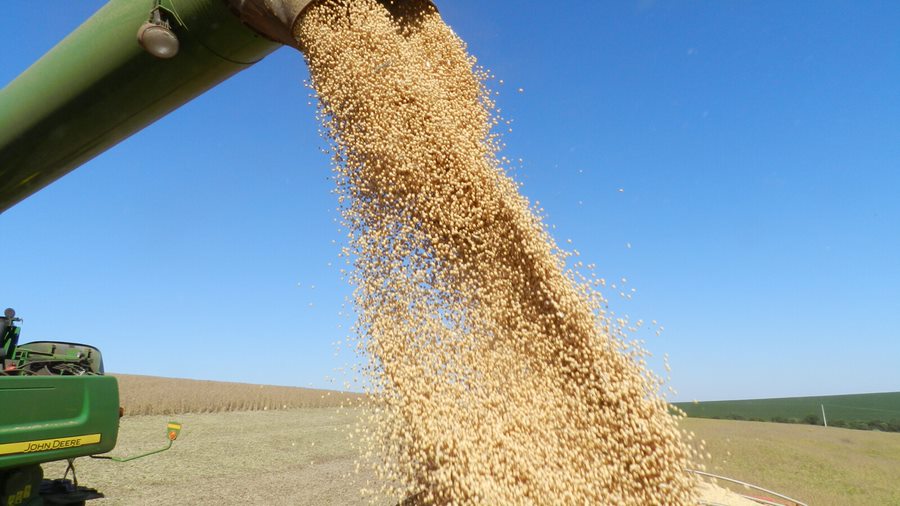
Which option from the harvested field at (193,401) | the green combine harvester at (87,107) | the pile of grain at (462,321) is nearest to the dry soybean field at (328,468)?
the pile of grain at (462,321)

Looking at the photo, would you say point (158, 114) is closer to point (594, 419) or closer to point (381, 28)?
point (381, 28)

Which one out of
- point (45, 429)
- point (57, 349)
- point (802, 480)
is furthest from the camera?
point (802, 480)

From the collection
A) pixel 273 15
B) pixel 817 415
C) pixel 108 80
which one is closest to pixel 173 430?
pixel 108 80

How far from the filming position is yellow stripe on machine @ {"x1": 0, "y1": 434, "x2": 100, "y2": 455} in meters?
2.37

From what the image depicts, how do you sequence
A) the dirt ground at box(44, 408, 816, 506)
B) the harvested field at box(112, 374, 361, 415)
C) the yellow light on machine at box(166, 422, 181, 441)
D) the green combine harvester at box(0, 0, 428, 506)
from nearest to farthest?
the green combine harvester at box(0, 0, 428, 506), the yellow light on machine at box(166, 422, 181, 441), the dirt ground at box(44, 408, 816, 506), the harvested field at box(112, 374, 361, 415)

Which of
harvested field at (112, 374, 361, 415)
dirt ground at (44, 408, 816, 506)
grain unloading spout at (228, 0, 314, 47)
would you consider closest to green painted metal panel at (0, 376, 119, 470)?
dirt ground at (44, 408, 816, 506)

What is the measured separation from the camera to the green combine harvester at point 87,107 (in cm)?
249

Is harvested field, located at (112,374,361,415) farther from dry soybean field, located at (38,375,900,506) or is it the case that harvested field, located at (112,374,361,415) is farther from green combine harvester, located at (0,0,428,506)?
green combine harvester, located at (0,0,428,506)

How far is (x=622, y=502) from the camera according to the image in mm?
2346

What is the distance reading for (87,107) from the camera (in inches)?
104

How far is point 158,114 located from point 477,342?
7.30 ft

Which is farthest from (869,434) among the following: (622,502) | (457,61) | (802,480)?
(457,61)

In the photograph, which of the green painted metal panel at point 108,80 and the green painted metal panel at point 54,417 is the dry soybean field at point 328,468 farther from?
the green painted metal panel at point 108,80

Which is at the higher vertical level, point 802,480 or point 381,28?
point 381,28
